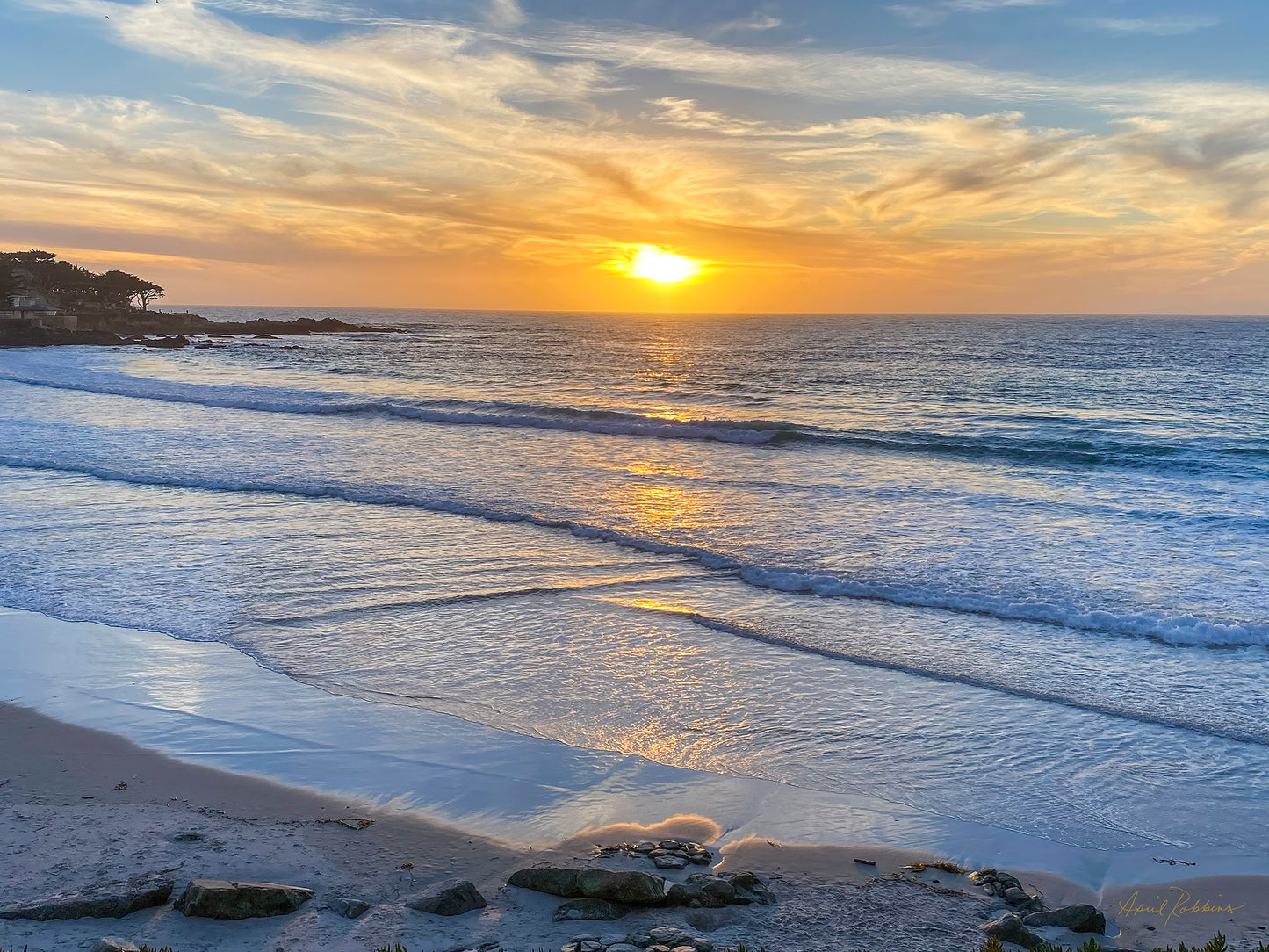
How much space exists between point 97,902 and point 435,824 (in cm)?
202

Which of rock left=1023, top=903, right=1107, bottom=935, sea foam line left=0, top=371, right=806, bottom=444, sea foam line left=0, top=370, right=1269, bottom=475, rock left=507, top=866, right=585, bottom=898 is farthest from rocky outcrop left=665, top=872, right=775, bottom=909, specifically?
sea foam line left=0, top=371, right=806, bottom=444

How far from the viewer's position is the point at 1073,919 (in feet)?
16.9

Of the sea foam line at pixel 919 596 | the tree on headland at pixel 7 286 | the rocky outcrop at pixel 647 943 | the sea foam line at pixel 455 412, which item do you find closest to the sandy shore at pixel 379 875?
the rocky outcrop at pixel 647 943

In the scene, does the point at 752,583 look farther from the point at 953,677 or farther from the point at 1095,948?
the point at 1095,948

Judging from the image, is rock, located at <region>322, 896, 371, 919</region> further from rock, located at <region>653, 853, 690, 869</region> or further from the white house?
the white house

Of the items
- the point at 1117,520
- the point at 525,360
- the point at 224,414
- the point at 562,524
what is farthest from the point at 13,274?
the point at 1117,520

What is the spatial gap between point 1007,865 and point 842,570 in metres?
7.53

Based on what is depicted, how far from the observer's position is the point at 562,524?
1633 cm

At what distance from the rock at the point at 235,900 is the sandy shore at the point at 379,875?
6 cm

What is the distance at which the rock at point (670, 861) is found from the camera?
Answer: 5.60 meters

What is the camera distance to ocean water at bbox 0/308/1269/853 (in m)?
7.72

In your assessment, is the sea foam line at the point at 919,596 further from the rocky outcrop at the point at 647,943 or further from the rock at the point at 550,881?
the rocky outcrop at the point at 647,943
